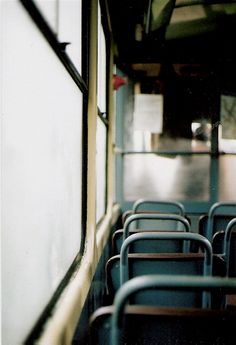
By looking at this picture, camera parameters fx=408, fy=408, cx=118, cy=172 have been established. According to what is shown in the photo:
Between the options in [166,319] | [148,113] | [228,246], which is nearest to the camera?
[166,319]

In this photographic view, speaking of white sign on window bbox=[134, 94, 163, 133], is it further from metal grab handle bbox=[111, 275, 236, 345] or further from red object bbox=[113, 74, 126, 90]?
metal grab handle bbox=[111, 275, 236, 345]

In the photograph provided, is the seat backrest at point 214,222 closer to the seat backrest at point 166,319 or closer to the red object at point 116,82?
the red object at point 116,82

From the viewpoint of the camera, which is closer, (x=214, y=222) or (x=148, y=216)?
(x=148, y=216)

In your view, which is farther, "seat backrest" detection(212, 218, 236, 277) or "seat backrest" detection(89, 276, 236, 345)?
"seat backrest" detection(212, 218, 236, 277)

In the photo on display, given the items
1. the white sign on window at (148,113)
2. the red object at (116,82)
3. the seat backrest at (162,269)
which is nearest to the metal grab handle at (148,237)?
the seat backrest at (162,269)

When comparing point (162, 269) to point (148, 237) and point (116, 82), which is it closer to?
point (148, 237)

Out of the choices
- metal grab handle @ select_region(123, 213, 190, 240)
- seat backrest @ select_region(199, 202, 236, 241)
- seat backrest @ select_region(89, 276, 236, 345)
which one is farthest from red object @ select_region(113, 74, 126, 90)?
seat backrest @ select_region(89, 276, 236, 345)

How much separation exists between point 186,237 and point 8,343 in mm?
752

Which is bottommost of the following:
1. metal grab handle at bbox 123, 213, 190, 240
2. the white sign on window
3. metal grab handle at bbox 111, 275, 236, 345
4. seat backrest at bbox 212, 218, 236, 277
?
seat backrest at bbox 212, 218, 236, 277

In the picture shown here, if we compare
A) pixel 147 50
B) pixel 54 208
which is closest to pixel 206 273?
pixel 54 208

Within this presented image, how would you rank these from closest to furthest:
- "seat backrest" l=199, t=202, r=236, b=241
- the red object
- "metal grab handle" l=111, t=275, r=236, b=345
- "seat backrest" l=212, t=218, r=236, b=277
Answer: "metal grab handle" l=111, t=275, r=236, b=345 → "seat backrest" l=212, t=218, r=236, b=277 → "seat backrest" l=199, t=202, r=236, b=241 → the red object

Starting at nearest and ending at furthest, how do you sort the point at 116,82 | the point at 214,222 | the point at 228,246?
the point at 228,246, the point at 214,222, the point at 116,82

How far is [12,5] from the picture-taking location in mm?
864

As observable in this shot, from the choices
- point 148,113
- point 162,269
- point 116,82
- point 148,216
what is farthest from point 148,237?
point 148,113
